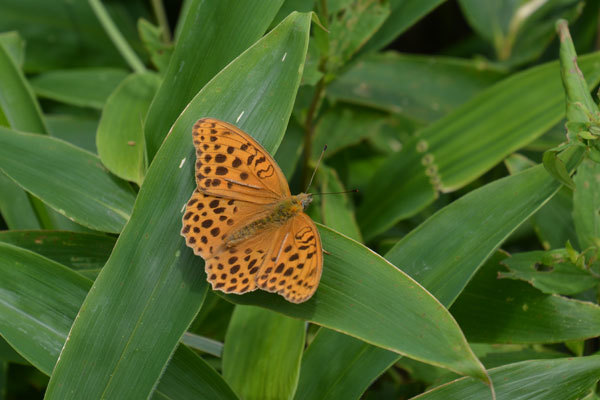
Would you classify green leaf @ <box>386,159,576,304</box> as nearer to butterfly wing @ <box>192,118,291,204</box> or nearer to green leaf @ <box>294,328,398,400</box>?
green leaf @ <box>294,328,398,400</box>

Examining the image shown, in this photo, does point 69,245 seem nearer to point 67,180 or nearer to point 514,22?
point 67,180

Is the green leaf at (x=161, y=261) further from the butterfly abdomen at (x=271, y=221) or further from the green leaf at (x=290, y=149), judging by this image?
the green leaf at (x=290, y=149)

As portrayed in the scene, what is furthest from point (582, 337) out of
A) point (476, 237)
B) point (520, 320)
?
point (476, 237)

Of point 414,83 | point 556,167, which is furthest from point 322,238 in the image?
point 414,83

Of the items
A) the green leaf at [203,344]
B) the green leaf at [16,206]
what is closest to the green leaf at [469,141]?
the green leaf at [203,344]

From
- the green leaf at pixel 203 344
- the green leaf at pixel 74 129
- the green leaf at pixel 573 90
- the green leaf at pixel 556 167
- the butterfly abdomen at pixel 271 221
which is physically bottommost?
the green leaf at pixel 203 344

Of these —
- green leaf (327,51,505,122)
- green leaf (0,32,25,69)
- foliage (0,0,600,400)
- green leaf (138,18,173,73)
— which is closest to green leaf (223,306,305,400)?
foliage (0,0,600,400)
